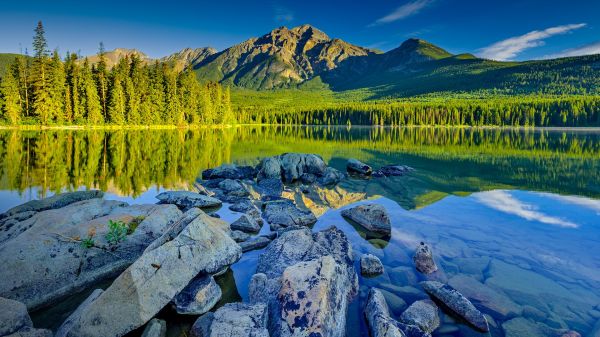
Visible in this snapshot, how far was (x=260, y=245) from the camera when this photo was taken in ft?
39.6

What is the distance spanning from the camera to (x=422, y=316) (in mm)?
7527

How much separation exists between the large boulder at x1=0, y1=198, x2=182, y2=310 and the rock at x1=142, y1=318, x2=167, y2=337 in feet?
11.0

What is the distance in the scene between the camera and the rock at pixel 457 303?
7504 millimetres

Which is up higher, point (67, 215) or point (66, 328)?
point (67, 215)

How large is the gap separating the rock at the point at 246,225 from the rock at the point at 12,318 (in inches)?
313

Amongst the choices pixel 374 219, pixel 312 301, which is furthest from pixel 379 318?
pixel 374 219

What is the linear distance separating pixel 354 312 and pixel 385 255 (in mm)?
3932

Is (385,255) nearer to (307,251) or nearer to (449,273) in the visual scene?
(449,273)

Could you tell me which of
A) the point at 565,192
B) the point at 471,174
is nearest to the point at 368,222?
the point at 565,192

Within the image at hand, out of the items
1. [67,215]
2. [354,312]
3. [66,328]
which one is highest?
[67,215]

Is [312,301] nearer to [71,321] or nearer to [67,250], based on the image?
[71,321]

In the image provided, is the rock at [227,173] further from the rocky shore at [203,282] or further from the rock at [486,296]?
the rock at [486,296]

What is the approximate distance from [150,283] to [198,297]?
1214mm

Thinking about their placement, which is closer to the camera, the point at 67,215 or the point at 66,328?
the point at 66,328
